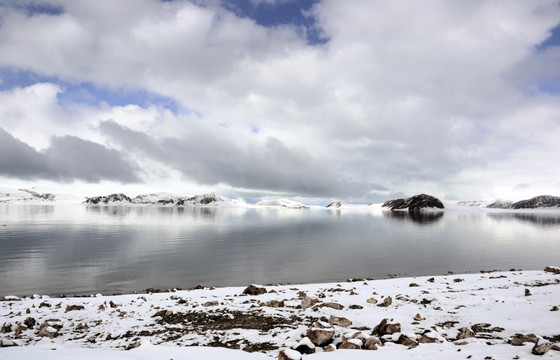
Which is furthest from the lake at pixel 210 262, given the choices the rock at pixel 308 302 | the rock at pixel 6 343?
the rock at pixel 6 343

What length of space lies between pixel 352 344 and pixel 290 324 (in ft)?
12.9

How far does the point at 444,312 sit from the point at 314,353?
26.1ft

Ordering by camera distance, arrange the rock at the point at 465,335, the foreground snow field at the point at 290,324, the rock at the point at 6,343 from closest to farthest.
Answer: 1. the foreground snow field at the point at 290,324
2. the rock at the point at 465,335
3. the rock at the point at 6,343

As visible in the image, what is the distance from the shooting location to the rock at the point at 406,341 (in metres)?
10.5

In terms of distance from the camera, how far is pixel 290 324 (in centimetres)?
1388

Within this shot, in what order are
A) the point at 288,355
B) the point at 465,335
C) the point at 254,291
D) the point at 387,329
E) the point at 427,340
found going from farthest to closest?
the point at 254,291 → the point at 387,329 → the point at 465,335 → the point at 427,340 → the point at 288,355

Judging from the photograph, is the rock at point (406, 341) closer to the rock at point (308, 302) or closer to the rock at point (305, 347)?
the rock at point (305, 347)

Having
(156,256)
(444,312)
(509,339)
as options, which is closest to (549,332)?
(509,339)

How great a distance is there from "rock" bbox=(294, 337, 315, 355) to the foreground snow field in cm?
4

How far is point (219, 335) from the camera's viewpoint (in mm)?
12875

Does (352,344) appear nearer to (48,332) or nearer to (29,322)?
(48,332)

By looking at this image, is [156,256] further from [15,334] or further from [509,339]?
[509,339]

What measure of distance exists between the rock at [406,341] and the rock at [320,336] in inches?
97.5

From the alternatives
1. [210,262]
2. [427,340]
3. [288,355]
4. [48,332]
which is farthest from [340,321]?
[210,262]
